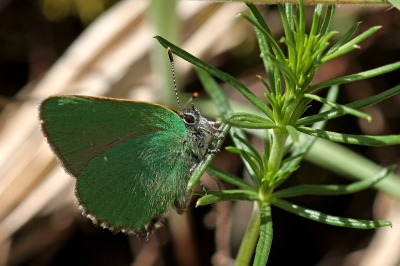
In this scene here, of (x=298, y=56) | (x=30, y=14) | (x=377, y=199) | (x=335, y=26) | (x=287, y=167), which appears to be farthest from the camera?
(x=30, y=14)

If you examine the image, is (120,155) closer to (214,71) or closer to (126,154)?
(126,154)

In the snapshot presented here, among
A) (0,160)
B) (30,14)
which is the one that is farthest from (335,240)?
(30,14)

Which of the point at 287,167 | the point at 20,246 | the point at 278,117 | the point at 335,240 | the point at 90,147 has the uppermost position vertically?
the point at 278,117

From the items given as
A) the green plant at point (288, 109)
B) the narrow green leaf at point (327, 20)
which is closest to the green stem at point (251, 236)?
the green plant at point (288, 109)

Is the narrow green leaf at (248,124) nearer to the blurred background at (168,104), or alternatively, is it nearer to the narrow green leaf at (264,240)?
the narrow green leaf at (264,240)

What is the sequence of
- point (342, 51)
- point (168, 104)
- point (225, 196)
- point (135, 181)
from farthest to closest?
point (168, 104), point (135, 181), point (225, 196), point (342, 51)

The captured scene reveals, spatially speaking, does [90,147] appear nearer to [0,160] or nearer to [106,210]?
[106,210]

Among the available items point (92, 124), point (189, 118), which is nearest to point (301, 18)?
point (189, 118)
